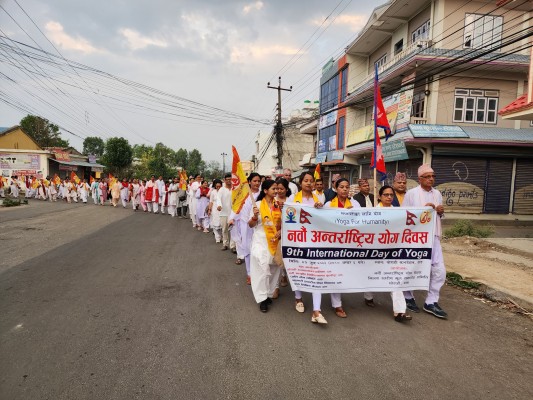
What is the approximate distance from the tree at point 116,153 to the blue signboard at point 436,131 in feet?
128

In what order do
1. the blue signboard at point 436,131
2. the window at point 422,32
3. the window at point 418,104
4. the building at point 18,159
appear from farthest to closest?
1. the building at point 18,159
2. the window at point 418,104
3. the window at point 422,32
4. the blue signboard at point 436,131

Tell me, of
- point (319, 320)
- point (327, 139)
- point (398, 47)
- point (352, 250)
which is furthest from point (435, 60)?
point (319, 320)

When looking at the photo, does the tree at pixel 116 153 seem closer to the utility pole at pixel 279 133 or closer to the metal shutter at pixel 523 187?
the utility pole at pixel 279 133

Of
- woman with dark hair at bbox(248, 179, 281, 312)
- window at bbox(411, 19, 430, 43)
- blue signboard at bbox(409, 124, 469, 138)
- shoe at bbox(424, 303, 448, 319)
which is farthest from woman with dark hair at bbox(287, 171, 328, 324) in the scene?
window at bbox(411, 19, 430, 43)

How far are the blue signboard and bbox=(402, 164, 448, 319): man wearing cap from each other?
9.99 metres

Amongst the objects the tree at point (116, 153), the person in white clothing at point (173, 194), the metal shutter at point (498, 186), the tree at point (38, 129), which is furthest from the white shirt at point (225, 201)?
the tree at point (38, 129)

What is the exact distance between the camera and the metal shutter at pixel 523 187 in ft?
47.9

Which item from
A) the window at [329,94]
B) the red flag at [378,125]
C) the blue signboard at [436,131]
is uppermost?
the window at [329,94]

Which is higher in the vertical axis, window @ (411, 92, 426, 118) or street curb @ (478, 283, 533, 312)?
window @ (411, 92, 426, 118)

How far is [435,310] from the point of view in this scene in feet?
13.8

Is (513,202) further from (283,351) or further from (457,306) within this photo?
(283,351)

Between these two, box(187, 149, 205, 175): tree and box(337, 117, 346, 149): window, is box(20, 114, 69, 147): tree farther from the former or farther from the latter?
box(337, 117, 346, 149): window

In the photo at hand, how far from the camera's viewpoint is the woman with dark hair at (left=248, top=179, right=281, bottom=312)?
418 cm

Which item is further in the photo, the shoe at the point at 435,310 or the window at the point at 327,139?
the window at the point at 327,139
